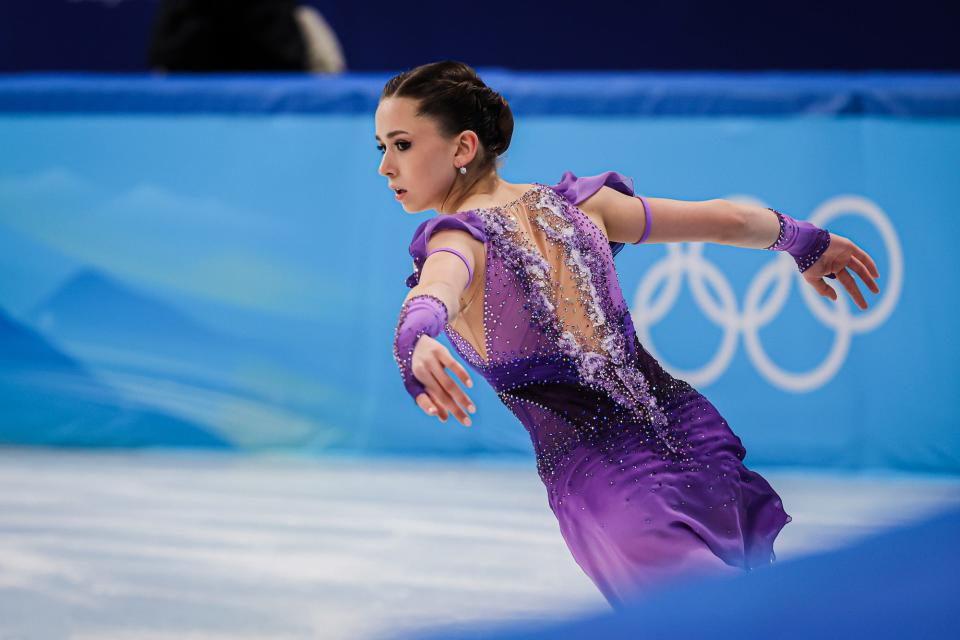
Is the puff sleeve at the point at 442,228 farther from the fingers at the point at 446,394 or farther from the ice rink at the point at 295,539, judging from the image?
the ice rink at the point at 295,539

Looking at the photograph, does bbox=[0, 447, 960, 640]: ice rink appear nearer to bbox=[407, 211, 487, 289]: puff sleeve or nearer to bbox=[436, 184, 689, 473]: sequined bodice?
bbox=[436, 184, 689, 473]: sequined bodice

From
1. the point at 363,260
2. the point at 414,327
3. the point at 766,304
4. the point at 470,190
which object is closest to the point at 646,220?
the point at 470,190

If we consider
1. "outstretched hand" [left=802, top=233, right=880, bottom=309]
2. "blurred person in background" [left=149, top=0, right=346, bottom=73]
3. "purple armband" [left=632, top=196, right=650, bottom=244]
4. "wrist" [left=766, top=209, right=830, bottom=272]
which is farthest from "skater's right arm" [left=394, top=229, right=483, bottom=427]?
"blurred person in background" [left=149, top=0, right=346, bottom=73]

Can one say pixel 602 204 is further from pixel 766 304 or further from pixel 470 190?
pixel 766 304

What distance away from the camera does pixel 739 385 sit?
4.81 m

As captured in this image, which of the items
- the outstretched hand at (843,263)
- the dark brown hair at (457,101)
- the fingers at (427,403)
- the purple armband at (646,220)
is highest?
the dark brown hair at (457,101)

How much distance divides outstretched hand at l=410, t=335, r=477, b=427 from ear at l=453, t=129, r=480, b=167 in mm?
565

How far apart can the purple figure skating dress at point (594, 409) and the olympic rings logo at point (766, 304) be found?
2580mm

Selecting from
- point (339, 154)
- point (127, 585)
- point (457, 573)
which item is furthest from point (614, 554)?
point (339, 154)

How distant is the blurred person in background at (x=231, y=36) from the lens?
603 cm

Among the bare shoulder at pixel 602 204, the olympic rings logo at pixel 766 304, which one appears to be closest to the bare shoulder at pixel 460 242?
the bare shoulder at pixel 602 204

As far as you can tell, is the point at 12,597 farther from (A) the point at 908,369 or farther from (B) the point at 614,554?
(A) the point at 908,369

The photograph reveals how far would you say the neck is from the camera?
2.29 m

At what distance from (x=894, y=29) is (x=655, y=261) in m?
3.14
